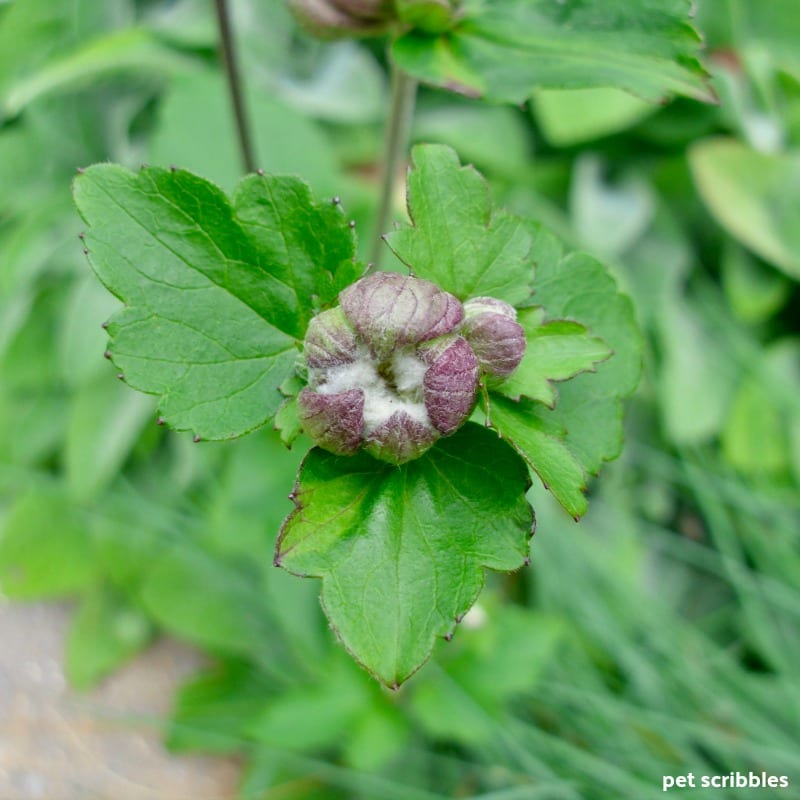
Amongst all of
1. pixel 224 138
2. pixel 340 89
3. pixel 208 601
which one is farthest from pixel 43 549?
pixel 340 89

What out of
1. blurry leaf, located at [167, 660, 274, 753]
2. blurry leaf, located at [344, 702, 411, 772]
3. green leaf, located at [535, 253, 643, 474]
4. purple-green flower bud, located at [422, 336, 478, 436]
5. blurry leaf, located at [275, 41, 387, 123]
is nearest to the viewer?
purple-green flower bud, located at [422, 336, 478, 436]

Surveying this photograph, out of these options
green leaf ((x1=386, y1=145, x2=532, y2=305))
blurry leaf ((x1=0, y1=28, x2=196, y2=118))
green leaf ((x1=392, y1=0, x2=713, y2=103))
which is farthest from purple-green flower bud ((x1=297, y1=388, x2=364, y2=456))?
blurry leaf ((x1=0, y1=28, x2=196, y2=118))

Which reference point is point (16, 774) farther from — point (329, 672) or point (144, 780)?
point (329, 672)

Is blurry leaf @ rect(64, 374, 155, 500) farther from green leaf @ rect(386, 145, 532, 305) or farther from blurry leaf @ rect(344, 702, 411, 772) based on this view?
green leaf @ rect(386, 145, 532, 305)

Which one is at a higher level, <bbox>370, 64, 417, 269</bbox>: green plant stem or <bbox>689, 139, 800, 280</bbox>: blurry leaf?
<bbox>370, 64, 417, 269</bbox>: green plant stem

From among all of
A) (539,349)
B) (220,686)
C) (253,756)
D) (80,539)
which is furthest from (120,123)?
(539,349)

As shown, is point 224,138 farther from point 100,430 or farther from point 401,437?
point 401,437
